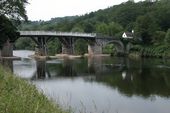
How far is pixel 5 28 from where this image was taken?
4822 cm

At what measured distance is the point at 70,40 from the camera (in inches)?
4414

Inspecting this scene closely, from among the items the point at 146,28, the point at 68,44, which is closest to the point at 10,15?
the point at 68,44

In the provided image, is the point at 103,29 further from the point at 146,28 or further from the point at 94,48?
the point at 146,28

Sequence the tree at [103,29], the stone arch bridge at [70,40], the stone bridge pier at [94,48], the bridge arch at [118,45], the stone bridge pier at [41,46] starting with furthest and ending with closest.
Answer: the tree at [103,29] → the bridge arch at [118,45] → the stone bridge pier at [94,48] → the stone arch bridge at [70,40] → the stone bridge pier at [41,46]

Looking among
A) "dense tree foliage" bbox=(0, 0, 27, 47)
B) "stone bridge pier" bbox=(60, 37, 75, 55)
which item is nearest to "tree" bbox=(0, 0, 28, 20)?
"dense tree foliage" bbox=(0, 0, 27, 47)

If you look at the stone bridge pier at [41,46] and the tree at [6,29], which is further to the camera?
the stone bridge pier at [41,46]

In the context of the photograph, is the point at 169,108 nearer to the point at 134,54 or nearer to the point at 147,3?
the point at 134,54

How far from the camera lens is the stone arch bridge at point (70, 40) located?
105 m

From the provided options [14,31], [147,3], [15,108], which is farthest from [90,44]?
[15,108]

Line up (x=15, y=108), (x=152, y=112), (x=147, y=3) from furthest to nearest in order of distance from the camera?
(x=147, y=3)
(x=152, y=112)
(x=15, y=108)

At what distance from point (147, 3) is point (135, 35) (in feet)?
284

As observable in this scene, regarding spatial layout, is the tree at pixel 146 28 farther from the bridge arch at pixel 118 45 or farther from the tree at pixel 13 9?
the tree at pixel 13 9

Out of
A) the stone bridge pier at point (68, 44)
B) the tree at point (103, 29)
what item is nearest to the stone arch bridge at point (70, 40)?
the stone bridge pier at point (68, 44)

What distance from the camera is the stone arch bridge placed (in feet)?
343
